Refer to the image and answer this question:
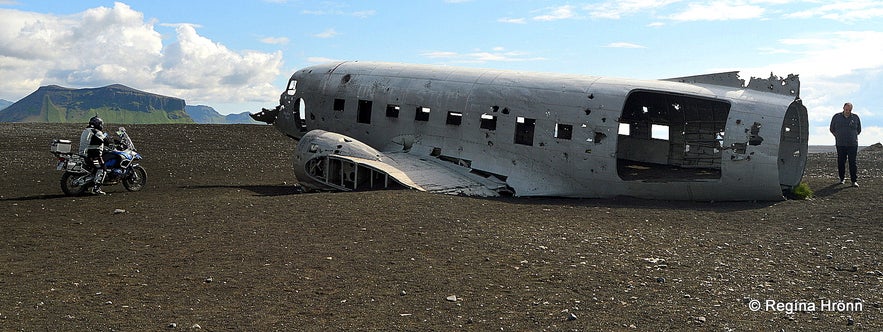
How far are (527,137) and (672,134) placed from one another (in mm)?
6092

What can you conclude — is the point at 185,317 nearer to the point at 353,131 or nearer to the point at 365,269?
the point at 365,269

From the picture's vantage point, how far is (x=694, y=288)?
890 centimetres

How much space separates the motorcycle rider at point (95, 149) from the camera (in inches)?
679

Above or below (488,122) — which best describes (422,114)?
above

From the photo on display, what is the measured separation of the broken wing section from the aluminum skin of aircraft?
0.11 feet

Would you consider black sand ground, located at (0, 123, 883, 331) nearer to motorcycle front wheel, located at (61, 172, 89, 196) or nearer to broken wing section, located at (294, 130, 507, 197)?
motorcycle front wheel, located at (61, 172, 89, 196)

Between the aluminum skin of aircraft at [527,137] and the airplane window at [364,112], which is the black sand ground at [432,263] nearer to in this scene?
the aluminum skin of aircraft at [527,137]

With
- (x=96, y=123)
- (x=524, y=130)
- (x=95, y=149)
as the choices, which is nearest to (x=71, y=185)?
(x=95, y=149)

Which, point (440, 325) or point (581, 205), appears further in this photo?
point (581, 205)

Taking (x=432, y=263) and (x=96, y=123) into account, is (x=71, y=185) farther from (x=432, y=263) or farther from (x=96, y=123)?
(x=432, y=263)

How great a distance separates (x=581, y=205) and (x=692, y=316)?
8659mm

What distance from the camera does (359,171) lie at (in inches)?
693

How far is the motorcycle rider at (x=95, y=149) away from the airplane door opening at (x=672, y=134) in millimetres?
14063

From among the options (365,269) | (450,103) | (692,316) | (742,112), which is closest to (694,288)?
(692,316)
